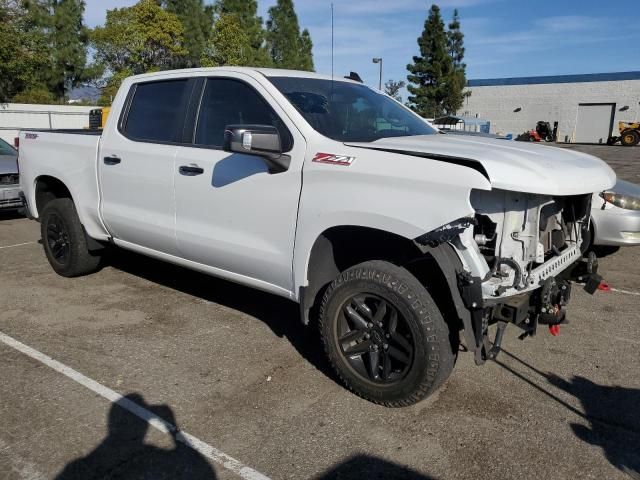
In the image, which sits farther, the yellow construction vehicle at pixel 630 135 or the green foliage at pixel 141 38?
the yellow construction vehicle at pixel 630 135

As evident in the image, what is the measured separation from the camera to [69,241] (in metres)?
5.57

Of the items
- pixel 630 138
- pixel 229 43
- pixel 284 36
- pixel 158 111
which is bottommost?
pixel 630 138

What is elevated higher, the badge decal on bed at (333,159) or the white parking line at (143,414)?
the badge decal on bed at (333,159)

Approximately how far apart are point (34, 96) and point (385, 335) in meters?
38.7

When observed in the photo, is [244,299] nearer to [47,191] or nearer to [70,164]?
[70,164]

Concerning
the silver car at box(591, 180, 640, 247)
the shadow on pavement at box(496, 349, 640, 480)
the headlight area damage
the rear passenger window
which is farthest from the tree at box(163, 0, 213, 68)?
the headlight area damage

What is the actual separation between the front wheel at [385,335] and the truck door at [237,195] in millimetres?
473

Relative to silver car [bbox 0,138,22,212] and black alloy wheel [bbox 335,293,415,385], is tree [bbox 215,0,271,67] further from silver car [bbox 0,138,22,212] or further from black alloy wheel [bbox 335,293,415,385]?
black alloy wheel [bbox 335,293,415,385]

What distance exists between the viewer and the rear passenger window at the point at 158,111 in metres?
4.43

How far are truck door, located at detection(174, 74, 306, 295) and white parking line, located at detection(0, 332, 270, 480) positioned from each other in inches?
44.0

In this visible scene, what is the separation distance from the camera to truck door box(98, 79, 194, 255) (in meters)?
4.40

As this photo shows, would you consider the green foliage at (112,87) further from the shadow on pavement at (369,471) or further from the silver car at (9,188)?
the shadow on pavement at (369,471)

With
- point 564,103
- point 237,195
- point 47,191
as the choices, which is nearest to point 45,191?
point 47,191

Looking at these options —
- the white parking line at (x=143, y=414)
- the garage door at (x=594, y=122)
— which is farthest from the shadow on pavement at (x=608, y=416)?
the garage door at (x=594, y=122)
